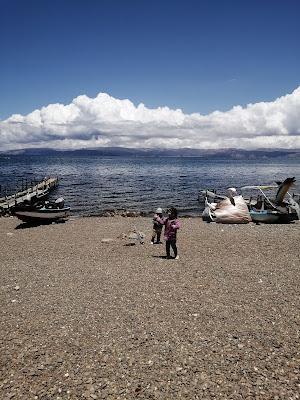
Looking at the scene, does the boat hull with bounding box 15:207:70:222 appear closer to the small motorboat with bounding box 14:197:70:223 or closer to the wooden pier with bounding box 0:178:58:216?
the small motorboat with bounding box 14:197:70:223

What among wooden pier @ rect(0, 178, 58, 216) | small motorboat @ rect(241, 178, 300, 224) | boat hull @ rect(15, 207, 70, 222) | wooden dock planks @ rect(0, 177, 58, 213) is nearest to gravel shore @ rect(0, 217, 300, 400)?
boat hull @ rect(15, 207, 70, 222)

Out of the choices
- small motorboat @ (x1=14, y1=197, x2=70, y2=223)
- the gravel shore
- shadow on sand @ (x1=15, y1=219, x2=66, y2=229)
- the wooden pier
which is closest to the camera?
the gravel shore

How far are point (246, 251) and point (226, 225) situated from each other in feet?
31.9

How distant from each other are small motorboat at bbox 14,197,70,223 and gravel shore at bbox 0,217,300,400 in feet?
32.9

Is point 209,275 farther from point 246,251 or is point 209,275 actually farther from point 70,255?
point 70,255

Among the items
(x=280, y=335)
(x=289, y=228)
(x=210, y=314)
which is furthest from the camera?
(x=289, y=228)

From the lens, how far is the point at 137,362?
8.22 metres

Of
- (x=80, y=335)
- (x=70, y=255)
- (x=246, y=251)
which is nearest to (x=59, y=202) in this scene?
(x=70, y=255)

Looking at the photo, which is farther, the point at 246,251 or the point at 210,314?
the point at 246,251

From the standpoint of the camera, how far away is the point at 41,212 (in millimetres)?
29156

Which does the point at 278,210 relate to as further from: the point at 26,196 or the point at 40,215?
the point at 26,196

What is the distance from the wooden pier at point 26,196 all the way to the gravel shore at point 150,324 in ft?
68.4

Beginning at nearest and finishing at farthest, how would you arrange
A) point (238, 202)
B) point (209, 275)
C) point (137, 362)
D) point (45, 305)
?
point (137, 362) < point (45, 305) < point (209, 275) < point (238, 202)

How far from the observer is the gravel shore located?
747 cm
